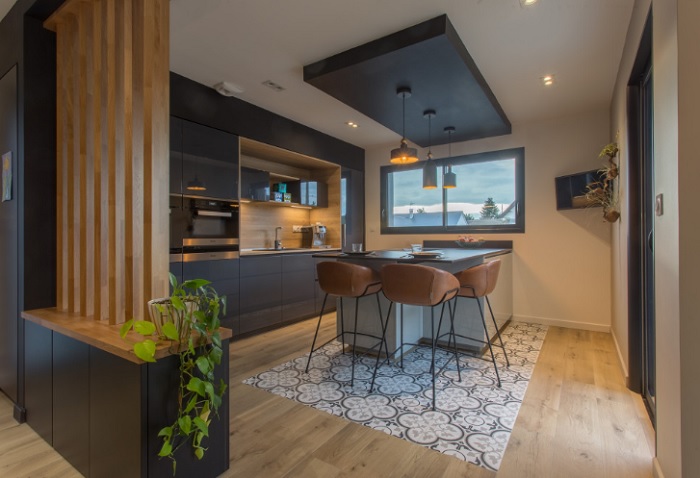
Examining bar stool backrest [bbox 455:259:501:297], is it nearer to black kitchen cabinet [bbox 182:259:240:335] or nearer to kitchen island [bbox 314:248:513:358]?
kitchen island [bbox 314:248:513:358]

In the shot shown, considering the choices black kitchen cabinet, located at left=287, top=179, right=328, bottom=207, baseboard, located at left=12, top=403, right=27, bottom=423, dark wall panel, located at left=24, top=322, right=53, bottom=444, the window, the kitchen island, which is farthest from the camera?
black kitchen cabinet, located at left=287, top=179, right=328, bottom=207

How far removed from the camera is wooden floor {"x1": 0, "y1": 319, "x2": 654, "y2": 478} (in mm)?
1667

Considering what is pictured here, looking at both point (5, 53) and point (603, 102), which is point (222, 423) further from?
point (603, 102)

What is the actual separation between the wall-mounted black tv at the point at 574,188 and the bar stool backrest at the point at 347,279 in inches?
107

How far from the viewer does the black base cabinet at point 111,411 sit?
Result: 1361 mm

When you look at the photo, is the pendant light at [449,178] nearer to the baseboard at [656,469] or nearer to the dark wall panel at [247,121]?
the dark wall panel at [247,121]

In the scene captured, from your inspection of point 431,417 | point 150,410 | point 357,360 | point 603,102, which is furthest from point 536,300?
point 150,410

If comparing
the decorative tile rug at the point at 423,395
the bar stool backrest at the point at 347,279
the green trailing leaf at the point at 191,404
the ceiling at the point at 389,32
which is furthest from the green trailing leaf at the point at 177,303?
the ceiling at the point at 389,32

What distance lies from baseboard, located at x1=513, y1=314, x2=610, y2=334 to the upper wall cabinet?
3788 millimetres

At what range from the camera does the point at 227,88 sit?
339 cm

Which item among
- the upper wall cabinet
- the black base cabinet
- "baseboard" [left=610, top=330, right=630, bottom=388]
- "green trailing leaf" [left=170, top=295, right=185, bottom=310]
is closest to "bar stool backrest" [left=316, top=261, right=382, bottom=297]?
the black base cabinet

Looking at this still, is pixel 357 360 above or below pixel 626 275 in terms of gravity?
below

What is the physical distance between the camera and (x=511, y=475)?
1630 millimetres

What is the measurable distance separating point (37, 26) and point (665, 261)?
138 inches
